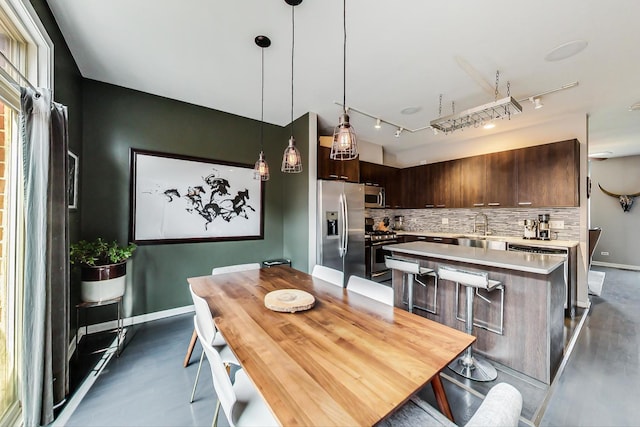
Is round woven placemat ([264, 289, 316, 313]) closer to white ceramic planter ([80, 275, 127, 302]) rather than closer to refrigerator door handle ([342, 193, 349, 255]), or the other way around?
white ceramic planter ([80, 275, 127, 302])

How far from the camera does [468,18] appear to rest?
1.85 meters

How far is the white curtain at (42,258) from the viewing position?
1464mm

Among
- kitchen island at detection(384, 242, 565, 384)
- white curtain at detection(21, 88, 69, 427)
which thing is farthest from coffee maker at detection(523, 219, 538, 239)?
white curtain at detection(21, 88, 69, 427)

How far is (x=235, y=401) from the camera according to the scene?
98cm

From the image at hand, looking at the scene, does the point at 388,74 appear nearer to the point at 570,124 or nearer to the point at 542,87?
the point at 542,87

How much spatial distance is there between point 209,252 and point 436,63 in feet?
11.3

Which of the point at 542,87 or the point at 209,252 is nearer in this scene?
the point at 542,87

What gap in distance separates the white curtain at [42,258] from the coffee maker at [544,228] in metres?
5.49

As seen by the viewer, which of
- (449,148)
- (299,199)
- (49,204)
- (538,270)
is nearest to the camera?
(49,204)

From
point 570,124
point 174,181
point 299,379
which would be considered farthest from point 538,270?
point 174,181

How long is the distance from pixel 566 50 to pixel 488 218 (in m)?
2.98

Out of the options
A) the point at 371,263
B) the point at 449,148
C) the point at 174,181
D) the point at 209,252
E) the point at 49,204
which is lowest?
the point at 371,263

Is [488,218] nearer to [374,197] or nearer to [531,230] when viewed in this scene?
[531,230]

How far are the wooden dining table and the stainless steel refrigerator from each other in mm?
1886
